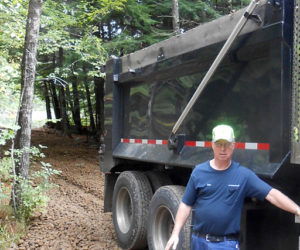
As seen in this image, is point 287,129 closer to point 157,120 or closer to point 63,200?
point 157,120

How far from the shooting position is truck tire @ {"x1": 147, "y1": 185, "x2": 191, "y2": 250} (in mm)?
4242

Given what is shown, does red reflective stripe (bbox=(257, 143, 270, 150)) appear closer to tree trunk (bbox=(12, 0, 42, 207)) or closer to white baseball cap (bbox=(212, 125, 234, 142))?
white baseball cap (bbox=(212, 125, 234, 142))

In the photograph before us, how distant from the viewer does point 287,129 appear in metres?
3.02

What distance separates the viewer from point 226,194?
2.75 metres

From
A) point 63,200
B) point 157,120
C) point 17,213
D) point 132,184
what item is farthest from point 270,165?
point 63,200

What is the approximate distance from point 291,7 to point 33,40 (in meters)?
5.26

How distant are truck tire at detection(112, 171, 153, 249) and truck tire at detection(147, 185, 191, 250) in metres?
0.52

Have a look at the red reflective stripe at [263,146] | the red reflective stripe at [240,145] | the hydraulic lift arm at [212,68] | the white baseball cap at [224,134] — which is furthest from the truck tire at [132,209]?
the white baseball cap at [224,134]

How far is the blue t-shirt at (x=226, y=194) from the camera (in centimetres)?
274

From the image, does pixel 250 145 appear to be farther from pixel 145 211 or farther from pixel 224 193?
pixel 145 211

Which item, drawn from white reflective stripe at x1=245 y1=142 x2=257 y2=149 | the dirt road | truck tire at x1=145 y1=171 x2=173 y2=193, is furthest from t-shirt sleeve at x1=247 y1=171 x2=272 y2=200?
the dirt road

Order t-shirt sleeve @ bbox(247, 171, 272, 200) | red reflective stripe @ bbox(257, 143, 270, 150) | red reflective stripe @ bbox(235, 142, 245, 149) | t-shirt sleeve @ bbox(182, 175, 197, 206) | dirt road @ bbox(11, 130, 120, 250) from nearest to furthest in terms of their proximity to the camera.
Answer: t-shirt sleeve @ bbox(247, 171, 272, 200) < t-shirt sleeve @ bbox(182, 175, 197, 206) < red reflective stripe @ bbox(257, 143, 270, 150) < red reflective stripe @ bbox(235, 142, 245, 149) < dirt road @ bbox(11, 130, 120, 250)

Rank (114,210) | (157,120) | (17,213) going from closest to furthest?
(157,120) → (114,210) → (17,213)

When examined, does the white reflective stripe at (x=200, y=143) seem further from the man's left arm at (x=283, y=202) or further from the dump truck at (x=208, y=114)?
the man's left arm at (x=283, y=202)
